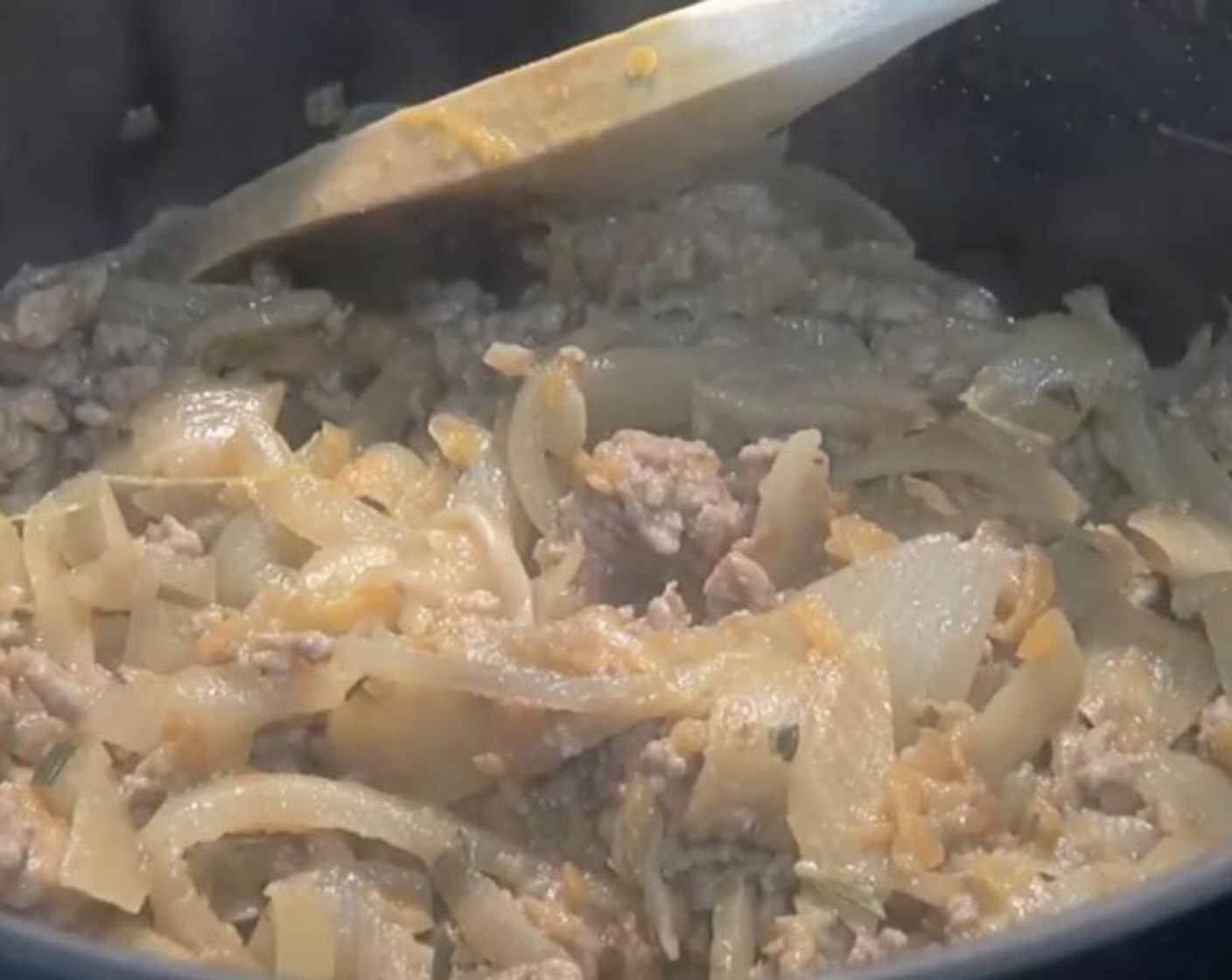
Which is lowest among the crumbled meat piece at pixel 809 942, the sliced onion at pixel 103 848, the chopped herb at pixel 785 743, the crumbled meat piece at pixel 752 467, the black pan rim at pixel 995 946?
the crumbled meat piece at pixel 809 942

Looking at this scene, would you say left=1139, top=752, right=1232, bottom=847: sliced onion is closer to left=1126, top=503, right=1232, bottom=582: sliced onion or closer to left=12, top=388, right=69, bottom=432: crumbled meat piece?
left=1126, top=503, right=1232, bottom=582: sliced onion

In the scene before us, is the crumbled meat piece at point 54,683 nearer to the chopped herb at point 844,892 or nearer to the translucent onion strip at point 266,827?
the translucent onion strip at point 266,827

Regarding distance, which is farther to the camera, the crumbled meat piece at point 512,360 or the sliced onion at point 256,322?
the sliced onion at point 256,322

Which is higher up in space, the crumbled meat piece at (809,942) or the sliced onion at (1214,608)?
the crumbled meat piece at (809,942)

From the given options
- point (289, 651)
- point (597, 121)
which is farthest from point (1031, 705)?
point (597, 121)

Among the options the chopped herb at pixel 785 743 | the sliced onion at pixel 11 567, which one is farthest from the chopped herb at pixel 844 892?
the sliced onion at pixel 11 567

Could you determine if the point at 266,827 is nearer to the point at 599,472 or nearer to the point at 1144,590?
the point at 599,472

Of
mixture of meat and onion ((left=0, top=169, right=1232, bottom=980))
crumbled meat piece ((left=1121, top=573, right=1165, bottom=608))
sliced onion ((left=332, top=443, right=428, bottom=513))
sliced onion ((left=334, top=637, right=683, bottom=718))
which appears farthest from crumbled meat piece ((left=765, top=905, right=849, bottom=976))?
sliced onion ((left=332, top=443, right=428, bottom=513))

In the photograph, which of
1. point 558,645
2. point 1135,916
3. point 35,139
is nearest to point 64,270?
point 35,139
